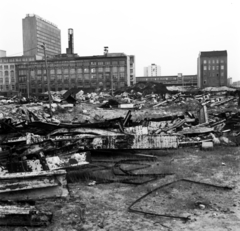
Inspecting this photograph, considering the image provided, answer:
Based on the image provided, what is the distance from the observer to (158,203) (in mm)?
4258

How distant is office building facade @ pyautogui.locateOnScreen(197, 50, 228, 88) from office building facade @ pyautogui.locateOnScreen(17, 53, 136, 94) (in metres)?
20.7

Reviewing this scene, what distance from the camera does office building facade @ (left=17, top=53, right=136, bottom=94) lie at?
2869 inches

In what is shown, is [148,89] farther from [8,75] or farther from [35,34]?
[35,34]

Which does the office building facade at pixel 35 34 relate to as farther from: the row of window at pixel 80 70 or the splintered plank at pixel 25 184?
the splintered plank at pixel 25 184

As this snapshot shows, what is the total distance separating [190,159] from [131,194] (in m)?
3.01

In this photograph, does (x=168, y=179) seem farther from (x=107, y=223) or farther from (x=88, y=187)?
A: (x=107, y=223)

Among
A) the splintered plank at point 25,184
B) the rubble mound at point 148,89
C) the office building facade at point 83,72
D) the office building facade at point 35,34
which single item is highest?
the office building facade at point 35,34

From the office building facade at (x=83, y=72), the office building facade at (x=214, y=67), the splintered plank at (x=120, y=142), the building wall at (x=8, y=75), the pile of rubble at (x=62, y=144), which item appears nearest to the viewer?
the pile of rubble at (x=62, y=144)

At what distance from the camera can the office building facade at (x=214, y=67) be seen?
76.6 m

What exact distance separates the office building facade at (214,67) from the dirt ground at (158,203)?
75884 mm

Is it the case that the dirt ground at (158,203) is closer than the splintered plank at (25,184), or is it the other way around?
Answer: the dirt ground at (158,203)

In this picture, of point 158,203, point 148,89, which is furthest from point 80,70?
point 158,203

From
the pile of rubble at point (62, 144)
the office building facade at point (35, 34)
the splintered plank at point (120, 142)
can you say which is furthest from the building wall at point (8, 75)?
the splintered plank at point (120, 142)

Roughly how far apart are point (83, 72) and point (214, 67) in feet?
125
